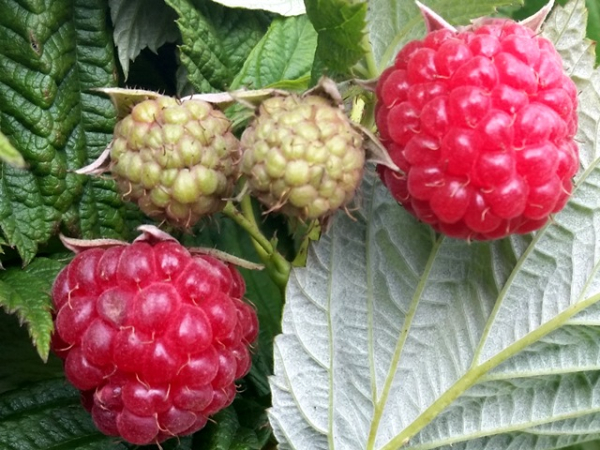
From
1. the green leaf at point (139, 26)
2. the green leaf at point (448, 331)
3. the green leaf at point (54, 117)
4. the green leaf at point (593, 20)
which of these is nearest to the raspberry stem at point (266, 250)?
the green leaf at point (448, 331)

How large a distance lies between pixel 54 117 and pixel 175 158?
12.3 inches

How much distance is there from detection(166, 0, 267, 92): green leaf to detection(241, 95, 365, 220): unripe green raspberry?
11.6 inches

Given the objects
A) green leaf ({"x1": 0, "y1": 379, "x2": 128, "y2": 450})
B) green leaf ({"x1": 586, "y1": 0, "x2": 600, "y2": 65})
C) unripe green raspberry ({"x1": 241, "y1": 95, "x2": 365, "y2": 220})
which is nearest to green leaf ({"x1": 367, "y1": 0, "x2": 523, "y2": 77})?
unripe green raspberry ({"x1": 241, "y1": 95, "x2": 365, "y2": 220})

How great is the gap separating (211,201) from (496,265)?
0.41 metres

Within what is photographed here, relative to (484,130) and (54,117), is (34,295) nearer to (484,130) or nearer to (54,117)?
(54,117)

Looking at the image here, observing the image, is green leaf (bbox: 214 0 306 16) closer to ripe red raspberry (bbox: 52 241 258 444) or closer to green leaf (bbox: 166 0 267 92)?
green leaf (bbox: 166 0 267 92)

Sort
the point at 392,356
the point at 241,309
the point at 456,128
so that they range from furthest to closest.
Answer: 1. the point at 392,356
2. the point at 241,309
3. the point at 456,128

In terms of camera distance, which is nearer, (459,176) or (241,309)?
(459,176)

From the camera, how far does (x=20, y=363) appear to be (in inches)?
48.7

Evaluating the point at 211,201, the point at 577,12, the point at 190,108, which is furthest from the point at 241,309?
the point at 577,12

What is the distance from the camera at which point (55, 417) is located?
113cm

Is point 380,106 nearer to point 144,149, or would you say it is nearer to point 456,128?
point 456,128

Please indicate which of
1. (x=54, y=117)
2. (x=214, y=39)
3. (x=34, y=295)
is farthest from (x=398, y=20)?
(x=34, y=295)

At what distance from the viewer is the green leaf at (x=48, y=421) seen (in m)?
1.09
